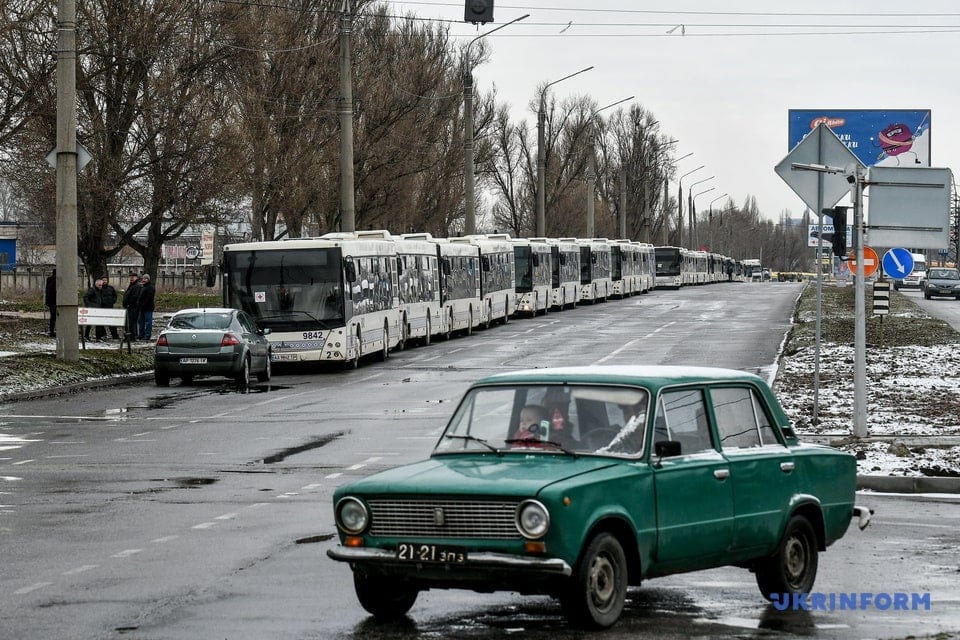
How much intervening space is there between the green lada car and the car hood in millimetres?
12

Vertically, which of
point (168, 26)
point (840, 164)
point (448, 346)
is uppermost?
point (168, 26)

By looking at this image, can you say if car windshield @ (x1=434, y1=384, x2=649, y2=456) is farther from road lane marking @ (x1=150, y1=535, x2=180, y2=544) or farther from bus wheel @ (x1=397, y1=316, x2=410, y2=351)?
bus wheel @ (x1=397, y1=316, x2=410, y2=351)

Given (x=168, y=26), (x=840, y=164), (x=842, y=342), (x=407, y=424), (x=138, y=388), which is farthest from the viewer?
(x=168, y=26)

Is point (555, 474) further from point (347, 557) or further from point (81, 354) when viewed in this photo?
point (81, 354)

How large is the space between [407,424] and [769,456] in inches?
500

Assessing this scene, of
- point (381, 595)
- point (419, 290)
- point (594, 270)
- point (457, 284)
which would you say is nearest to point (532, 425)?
point (381, 595)

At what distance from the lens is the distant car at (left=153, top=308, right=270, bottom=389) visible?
30.8 meters

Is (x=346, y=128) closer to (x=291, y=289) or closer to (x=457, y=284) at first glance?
(x=291, y=289)

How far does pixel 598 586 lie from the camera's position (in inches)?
339

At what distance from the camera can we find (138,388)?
30.7 meters

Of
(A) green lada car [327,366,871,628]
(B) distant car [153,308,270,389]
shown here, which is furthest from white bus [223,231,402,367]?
(A) green lada car [327,366,871,628]

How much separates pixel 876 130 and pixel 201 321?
91.2 feet

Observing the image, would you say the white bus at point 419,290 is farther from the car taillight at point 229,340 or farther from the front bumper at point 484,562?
the front bumper at point 484,562

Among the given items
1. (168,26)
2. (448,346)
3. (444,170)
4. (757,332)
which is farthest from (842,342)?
(444,170)
